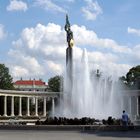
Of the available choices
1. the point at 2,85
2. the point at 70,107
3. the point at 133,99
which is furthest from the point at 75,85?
the point at 2,85

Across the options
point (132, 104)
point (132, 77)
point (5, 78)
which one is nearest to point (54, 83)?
point (5, 78)

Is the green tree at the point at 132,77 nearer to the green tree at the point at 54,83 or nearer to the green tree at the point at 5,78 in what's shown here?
the green tree at the point at 54,83

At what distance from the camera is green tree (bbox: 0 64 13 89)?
15671 cm

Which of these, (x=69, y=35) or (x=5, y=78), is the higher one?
(x=69, y=35)

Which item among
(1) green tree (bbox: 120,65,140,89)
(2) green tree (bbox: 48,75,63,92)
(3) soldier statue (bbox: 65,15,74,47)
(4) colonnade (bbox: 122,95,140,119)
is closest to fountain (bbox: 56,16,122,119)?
(3) soldier statue (bbox: 65,15,74,47)

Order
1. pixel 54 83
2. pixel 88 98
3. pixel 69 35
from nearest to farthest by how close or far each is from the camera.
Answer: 1. pixel 88 98
2. pixel 69 35
3. pixel 54 83

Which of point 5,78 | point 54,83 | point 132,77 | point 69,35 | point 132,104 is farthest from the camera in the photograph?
point 54,83

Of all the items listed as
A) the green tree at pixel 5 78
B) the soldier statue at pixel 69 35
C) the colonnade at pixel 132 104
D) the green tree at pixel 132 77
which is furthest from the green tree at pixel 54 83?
the soldier statue at pixel 69 35

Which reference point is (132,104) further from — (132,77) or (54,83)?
(54,83)

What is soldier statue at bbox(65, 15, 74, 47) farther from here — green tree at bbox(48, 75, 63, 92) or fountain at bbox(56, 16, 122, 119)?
green tree at bbox(48, 75, 63, 92)

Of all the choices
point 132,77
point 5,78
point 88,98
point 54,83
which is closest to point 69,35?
point 88,98

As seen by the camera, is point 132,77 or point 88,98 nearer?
point 88,98

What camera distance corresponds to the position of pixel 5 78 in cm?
15812

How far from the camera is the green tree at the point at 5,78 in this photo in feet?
514
